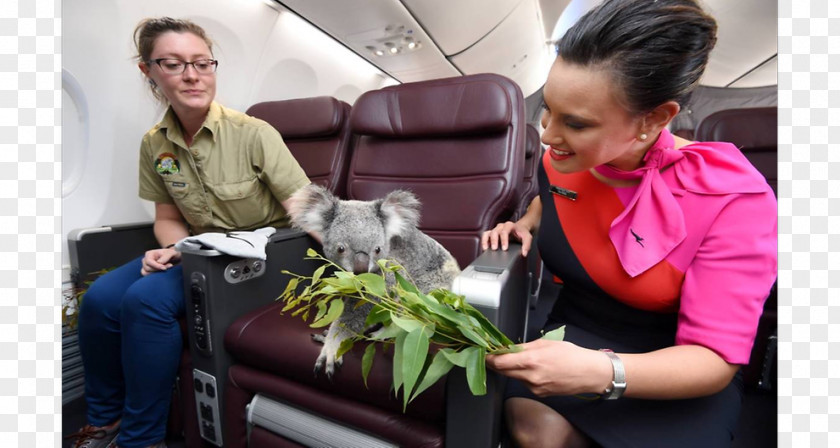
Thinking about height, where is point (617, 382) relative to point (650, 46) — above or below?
below

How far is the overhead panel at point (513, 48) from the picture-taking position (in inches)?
Answer: 190

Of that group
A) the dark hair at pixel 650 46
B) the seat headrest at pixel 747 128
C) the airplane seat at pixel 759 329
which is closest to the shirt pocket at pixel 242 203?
the dark hair at pixel 650 46

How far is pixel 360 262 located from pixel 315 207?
1.00 ft

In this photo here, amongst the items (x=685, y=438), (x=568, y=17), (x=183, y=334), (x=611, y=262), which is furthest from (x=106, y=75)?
(x=568, y=17)

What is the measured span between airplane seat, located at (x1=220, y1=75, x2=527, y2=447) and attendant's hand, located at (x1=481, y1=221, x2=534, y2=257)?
5.1 inches

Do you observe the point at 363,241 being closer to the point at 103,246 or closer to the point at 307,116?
the point at 307,116

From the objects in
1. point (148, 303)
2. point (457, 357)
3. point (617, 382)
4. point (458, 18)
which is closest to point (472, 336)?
point (457, 357)

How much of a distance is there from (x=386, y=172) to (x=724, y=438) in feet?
5.74

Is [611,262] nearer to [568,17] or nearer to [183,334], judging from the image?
[183,334]

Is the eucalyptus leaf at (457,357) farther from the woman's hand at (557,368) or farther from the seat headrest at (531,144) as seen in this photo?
the seat headrest at (531,144)

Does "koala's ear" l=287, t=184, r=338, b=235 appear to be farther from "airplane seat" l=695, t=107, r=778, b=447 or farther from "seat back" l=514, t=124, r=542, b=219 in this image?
"seat back" l=514, t=124, r=542, b=219

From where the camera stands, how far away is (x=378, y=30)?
12.8 ft

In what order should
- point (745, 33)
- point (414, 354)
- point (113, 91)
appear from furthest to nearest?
point (745, 33)
point (113, 91)
point (414, 354)

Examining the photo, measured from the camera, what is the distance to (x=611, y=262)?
3.14ft
